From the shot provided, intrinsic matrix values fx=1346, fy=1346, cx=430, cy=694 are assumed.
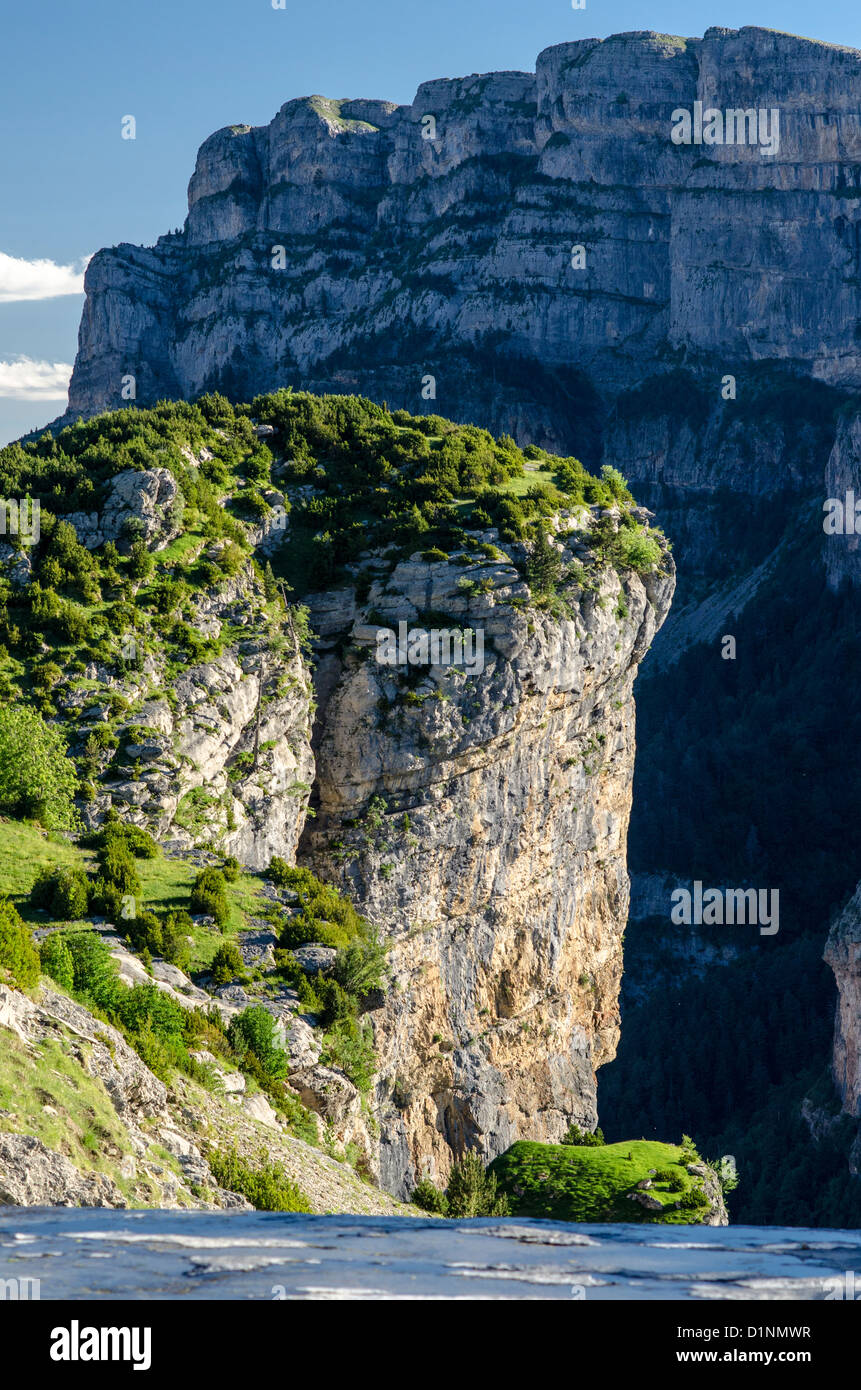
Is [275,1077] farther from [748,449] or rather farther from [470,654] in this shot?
[748,449]

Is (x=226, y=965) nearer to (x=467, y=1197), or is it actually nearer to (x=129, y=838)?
(x=129, y=838)

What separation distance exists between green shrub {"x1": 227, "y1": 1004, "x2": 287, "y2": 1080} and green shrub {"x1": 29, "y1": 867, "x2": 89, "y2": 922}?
425cm

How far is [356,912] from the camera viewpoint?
4138 cm

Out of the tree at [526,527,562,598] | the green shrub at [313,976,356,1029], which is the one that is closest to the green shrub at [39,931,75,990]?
the green shrub at [313,976,356,1029]

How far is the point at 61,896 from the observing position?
29.5 metres

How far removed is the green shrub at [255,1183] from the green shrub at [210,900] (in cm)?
A: 1175

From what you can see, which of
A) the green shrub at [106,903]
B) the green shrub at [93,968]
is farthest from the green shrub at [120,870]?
the green shrub at [93,968]

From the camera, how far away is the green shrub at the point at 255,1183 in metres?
20.8

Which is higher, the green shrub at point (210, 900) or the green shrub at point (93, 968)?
the green shrub at point (210, 900)

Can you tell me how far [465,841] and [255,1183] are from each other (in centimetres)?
2384

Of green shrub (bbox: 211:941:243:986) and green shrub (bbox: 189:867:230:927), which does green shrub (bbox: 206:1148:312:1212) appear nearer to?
green shrub (bbox: 211:941:243:986)

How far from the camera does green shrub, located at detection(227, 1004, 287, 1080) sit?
A: 28.9 m

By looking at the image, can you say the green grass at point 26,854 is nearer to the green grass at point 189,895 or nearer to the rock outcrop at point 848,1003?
the green grass at point 189,895

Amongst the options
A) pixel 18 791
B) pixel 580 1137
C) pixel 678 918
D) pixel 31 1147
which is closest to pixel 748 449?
pixel 678 918
